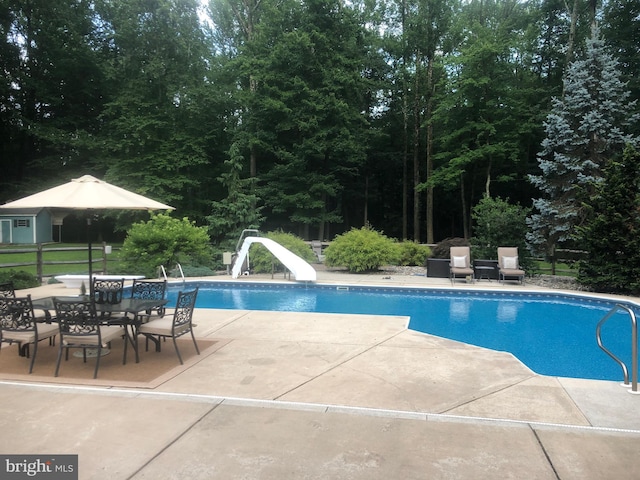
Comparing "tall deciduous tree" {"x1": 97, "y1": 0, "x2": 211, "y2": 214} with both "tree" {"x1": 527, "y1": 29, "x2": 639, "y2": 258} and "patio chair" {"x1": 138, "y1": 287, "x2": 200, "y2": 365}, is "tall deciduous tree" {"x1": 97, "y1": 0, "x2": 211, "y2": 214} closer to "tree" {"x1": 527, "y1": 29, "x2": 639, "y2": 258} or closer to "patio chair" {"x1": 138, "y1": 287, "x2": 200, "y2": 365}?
"tree" {"x1": 527, "y1": 29, "x2": 639, "y2": 258}

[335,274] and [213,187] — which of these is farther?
[213,187]

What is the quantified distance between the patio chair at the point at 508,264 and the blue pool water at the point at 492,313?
1233 mm

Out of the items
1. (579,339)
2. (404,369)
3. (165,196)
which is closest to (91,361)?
(404,369)

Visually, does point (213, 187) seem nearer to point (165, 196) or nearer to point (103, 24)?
point (165, 196)

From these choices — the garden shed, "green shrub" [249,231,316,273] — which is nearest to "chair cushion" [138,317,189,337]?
"green shrub" [249,231,316,273]

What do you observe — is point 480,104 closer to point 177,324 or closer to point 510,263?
point 510,263

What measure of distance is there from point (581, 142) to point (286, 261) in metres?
9.90

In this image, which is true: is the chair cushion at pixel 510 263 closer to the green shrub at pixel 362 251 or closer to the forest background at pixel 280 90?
the green shrub at pixel 362 251

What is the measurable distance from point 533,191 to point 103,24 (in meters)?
26.7

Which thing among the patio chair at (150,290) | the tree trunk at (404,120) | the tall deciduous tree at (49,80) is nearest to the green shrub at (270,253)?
the patio chair at (150,290)

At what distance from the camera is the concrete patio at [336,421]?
9.23 feet

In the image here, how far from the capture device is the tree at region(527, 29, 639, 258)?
13438mm

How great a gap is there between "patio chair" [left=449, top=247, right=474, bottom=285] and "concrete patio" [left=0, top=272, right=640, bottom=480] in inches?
290

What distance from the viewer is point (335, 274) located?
14477 millimetres
